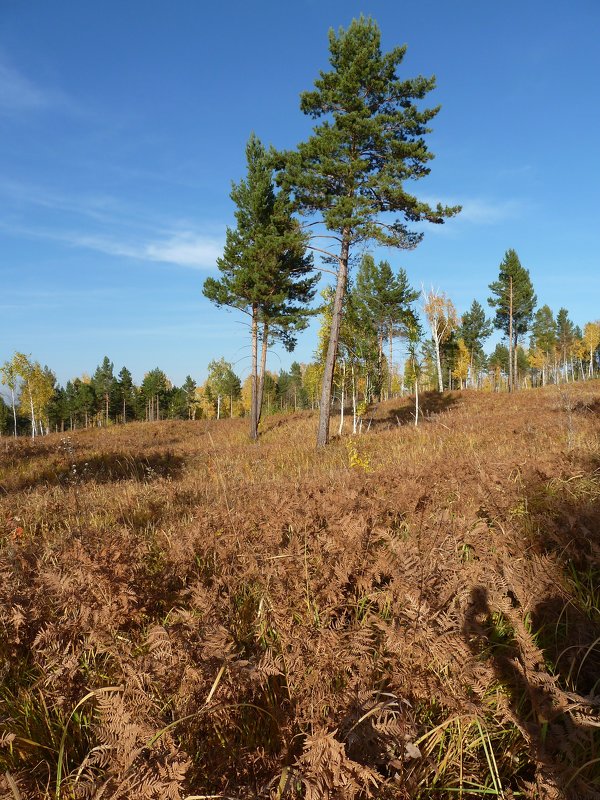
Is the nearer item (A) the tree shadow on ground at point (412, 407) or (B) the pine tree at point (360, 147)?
(B) the pine tree at point (360, 147)

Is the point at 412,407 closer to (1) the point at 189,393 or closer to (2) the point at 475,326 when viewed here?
(2) the point at 475,326

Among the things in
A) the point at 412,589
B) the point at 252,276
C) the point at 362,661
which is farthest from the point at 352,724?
the point at 252,276

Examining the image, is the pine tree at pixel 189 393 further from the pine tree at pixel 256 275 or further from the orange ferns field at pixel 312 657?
the orange ferns field at pixel 312 657

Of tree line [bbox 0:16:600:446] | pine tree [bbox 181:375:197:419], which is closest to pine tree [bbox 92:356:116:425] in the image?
pine tree [bbox 181:375:197:419]

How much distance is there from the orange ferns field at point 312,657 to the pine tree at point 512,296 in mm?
40914

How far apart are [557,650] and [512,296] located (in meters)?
44.0

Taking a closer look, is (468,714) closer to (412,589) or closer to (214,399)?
(412,589)

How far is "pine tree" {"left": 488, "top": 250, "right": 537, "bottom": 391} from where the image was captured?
39.5m

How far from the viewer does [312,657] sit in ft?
5.75

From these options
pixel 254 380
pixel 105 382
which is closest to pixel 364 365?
pixel 254 380

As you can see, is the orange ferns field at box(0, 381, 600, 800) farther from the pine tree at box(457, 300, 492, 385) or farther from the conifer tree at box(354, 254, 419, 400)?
the pine tree at box(457, 300, 492, 385)

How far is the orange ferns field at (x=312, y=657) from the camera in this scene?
1355 mm

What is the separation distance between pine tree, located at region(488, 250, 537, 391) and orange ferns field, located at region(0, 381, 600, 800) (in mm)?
40914

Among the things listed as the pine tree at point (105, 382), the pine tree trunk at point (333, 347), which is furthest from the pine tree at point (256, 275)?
the pine tree at point (105, 382)
